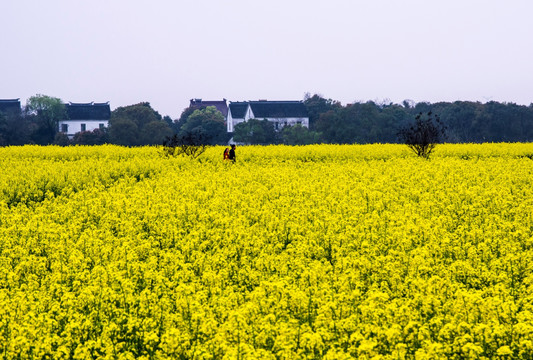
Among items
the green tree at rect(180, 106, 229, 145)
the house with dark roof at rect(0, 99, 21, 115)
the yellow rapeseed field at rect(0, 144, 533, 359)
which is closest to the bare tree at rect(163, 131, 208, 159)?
the yellow rapeseed field at rect(0, 144, 533, 359)

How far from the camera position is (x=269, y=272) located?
9.03 m

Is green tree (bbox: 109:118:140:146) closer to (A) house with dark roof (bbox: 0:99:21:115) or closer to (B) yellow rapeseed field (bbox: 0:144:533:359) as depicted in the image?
(B) yellow rapeseed field (bbox: 0:144:533:359)

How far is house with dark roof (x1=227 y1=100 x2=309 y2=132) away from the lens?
10088cm

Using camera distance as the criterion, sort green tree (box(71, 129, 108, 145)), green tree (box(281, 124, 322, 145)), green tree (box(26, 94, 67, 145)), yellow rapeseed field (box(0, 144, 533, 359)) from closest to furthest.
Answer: yellow rapeseed field (box(0, 144, 533, 359)), green tree (box(281, 124, 322, 145)), green tree (box(71, 129, 108, 145)), green tree (box(26, 94, 67, 145))

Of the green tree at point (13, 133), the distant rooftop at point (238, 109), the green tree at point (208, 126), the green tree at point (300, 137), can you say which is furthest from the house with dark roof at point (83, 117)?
the green tree at point (300, 137)

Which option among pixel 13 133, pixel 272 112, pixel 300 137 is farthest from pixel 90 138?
pixel 272 112

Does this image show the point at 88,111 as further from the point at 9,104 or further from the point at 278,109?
the point at 278,109

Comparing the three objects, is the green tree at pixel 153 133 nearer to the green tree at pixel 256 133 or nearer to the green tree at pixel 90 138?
the green tree at pixel 90 138

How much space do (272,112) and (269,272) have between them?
9819 cm

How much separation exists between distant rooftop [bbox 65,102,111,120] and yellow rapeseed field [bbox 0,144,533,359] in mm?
91891

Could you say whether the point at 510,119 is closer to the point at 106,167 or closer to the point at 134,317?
the point at 106,167

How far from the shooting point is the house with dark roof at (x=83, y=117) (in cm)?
10531

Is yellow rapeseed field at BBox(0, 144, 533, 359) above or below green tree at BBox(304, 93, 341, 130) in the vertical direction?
below

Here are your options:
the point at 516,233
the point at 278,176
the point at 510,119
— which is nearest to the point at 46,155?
the point at 278,176
